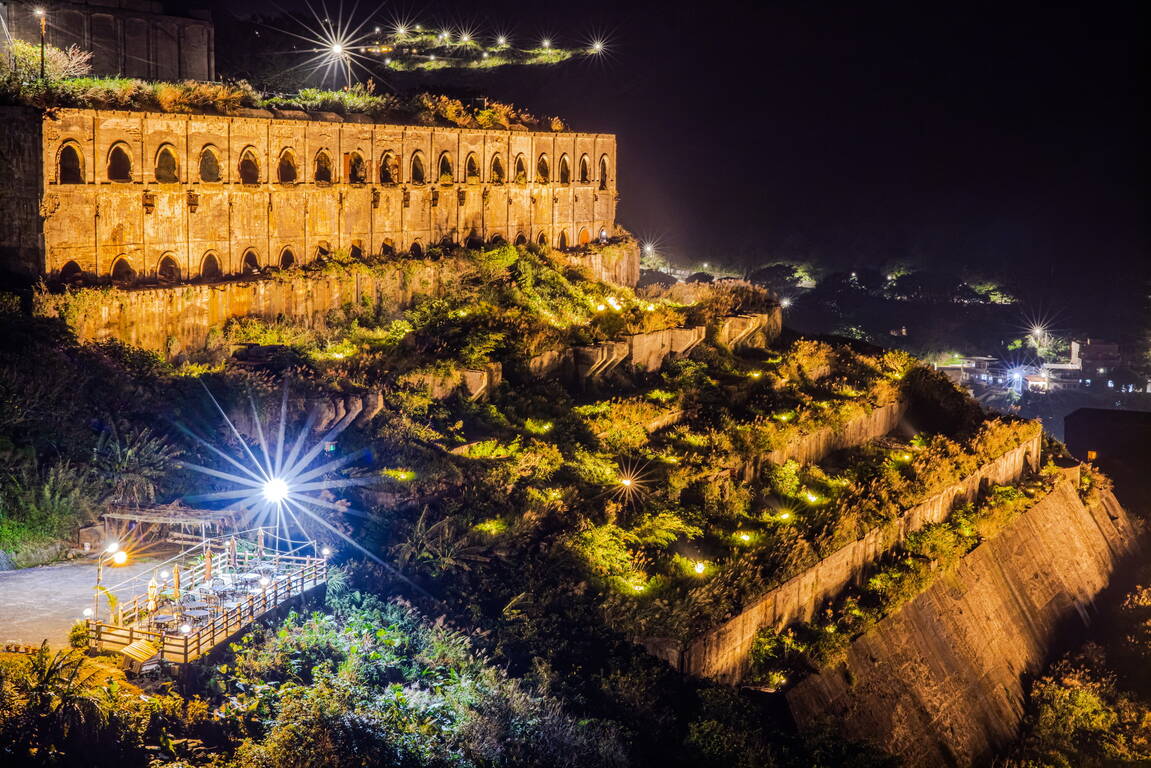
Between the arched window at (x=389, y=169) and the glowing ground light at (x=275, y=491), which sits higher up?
the arched window at (x=389, y=169)

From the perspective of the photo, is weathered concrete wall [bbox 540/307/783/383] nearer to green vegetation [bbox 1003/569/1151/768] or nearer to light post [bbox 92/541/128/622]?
green vegetation [bbox 1003/569/1151/768]

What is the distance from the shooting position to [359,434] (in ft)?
66.6

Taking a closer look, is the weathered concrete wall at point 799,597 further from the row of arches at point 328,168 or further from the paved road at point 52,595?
the row of arches at point 328,168

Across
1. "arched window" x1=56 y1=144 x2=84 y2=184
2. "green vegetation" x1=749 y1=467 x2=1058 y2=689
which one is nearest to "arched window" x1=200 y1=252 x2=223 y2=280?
"arched window" x1=56 y1=144 x2=84 y2=184

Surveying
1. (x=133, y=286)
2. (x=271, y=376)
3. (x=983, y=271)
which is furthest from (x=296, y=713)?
(x=983, y=271)

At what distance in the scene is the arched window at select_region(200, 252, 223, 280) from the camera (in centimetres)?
2414

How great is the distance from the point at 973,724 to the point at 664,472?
21.4 ft

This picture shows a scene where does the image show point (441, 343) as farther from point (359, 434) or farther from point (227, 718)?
point (227, 718)

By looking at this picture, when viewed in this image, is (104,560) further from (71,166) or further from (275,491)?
(71,166)

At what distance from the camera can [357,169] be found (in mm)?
28328

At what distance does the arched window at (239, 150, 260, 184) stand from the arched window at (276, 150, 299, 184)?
645 mm

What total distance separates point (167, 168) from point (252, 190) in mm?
1951

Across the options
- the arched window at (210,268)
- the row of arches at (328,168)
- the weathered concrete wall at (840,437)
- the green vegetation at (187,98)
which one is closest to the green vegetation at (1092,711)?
the weathered concrete wall at (840,437)

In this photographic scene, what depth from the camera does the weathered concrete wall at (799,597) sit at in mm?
16266
